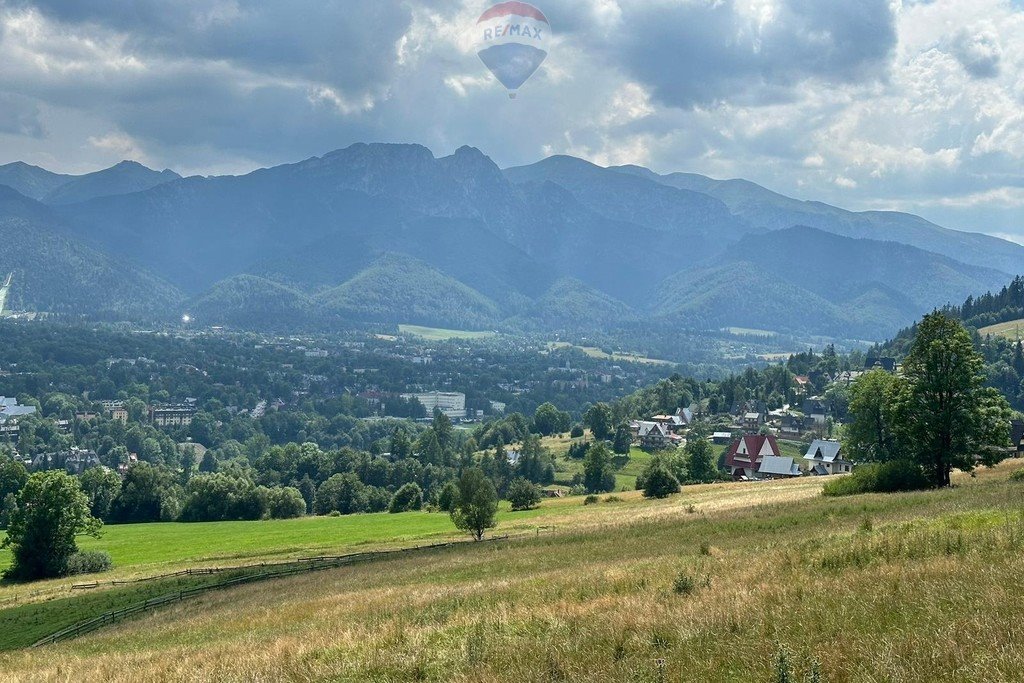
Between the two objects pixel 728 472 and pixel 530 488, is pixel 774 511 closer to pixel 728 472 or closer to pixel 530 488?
pixel 530 488

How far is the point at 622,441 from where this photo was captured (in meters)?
156

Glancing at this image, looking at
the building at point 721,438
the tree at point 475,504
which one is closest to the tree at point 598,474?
the building at point 721,438

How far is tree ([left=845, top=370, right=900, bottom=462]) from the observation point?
227 feet

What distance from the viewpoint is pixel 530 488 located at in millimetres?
88062

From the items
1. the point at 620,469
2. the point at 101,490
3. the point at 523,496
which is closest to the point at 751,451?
the point at 620,469

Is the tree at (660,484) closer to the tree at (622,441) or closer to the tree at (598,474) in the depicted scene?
the tree at (598,474)

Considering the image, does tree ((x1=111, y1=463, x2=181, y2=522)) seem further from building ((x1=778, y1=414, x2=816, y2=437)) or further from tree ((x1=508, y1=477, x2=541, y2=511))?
building ((x1=778, y1=414, x2=816, y2=437))

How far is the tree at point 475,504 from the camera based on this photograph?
2039 inches

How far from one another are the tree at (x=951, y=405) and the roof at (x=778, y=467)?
78315mm

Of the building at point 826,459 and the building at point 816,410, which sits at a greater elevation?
the building at point 816,410

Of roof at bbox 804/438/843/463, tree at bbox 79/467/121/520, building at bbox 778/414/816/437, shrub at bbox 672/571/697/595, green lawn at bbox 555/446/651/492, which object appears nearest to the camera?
shrub at bbox 672/571/697/595

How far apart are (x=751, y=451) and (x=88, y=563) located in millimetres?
98716

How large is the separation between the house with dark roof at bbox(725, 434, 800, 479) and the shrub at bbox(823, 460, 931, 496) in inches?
3038

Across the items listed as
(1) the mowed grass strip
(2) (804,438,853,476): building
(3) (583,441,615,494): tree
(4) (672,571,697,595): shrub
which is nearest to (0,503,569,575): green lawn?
(3) (583,441,615,494): tree
